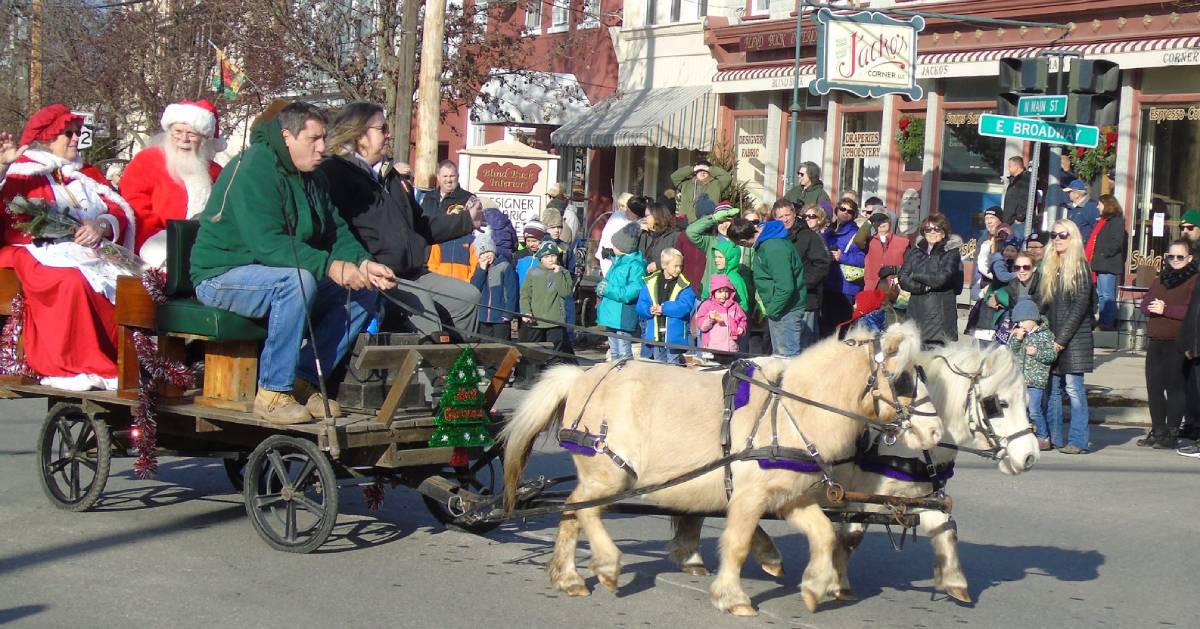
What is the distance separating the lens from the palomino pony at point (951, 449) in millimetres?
7062

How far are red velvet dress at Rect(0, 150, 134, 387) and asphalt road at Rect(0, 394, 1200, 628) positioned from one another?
0.92 metres

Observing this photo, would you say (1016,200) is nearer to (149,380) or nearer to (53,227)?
(53,227)

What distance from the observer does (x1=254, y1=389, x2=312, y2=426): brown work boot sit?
24.3 feet

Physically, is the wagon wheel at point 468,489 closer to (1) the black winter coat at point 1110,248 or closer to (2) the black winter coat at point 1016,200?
(1) the black winter coat at point 1110,248

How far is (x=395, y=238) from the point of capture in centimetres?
841

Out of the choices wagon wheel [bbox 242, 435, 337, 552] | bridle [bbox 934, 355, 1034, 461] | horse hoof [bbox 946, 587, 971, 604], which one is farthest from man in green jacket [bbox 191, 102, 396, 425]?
horse hoof [bbox 946, 587, 971, 604]

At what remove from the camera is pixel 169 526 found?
8.29 m

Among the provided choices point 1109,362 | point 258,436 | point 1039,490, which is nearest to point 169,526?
point 258,436

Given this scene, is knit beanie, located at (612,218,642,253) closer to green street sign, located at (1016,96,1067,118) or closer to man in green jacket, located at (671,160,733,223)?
man in green jacket, located at (671,160,733,223)

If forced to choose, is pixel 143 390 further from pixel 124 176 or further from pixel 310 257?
pixel 124 176

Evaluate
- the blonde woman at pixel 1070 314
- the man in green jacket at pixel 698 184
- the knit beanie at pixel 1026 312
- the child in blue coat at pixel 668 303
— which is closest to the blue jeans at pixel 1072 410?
the blonde woman at pixel 1070 314

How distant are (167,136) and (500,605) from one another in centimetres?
431

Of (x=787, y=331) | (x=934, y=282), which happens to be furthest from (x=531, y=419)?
(x=934, y=282)

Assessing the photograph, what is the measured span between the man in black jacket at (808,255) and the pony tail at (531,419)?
811cm
